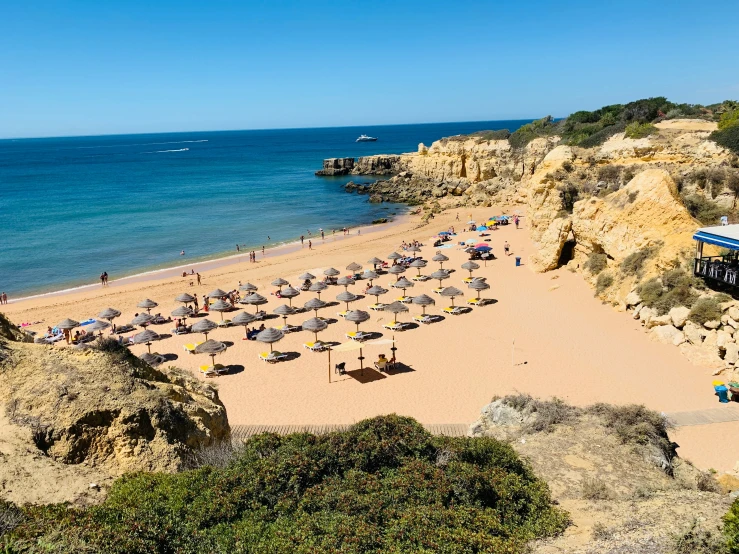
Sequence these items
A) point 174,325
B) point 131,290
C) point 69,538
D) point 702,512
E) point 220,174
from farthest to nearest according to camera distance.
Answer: point 220,174 < point 131,290 < point 174,325 < point 702,512 < point 69,538

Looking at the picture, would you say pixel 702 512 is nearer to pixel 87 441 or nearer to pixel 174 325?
pixel 87 441

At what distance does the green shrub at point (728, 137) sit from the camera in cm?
2635

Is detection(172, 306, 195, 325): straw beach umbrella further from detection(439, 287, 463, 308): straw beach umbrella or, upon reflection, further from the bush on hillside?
the bush on hillside

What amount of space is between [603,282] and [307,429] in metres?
14.7

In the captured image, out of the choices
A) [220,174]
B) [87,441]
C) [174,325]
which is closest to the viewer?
[87,441]

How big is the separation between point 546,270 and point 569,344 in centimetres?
894

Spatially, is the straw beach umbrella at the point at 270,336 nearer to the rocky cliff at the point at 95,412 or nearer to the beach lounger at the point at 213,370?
the beach lounger at the point at 213,370

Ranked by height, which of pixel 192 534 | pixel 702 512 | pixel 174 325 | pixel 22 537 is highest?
pixel 22 537

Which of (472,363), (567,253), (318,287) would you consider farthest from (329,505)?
(567,253)

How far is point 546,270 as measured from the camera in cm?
2659

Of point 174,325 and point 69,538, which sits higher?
point 69,538

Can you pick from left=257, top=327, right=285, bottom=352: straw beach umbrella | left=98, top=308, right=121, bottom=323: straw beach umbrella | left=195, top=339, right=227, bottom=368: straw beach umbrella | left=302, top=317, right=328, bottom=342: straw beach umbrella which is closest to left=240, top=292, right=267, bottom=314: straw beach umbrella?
left=302, top=317, right=328, bottom=342: straw beach umbrella

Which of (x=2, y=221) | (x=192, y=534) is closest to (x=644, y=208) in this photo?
(x=192, y=534)

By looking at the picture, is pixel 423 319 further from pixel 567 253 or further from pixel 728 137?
pixel 728 137
